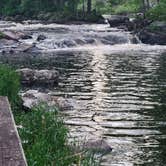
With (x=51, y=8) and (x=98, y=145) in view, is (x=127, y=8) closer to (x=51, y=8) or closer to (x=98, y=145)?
(x=51, y=8)

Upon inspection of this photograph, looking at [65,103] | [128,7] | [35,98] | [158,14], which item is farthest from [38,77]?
[128,7]

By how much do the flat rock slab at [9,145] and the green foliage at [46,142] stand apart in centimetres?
107

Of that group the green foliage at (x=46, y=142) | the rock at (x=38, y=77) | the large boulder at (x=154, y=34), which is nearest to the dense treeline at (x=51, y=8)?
the large boulder at (x=154, y=34)

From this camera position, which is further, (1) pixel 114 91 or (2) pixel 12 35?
(2) pixel 12 35

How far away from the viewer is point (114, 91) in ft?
106

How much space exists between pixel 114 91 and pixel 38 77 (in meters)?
5.66

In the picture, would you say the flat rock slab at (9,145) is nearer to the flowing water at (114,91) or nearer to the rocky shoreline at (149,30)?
the flowing water at (114,91)

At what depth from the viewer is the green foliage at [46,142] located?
513 inches

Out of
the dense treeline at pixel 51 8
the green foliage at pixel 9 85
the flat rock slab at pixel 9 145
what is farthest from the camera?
the dense treeline at pixel 51 8

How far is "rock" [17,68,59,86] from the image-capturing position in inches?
1375

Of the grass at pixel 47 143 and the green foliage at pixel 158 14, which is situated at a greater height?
the grass at pixel 47 143

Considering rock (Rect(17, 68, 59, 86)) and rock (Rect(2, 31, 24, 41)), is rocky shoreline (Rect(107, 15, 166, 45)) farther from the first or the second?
rock (Rect(17, 68, 59, 86))

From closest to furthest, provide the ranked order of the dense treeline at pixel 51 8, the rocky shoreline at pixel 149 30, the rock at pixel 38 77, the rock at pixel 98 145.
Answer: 1. the rock at pixel 98 145
2. the rock at pixel 38 77
3. the rocky shoreline at pixel 149 30
4. the dense treeline at pixel 51 8

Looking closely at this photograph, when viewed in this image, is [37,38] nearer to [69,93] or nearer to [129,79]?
[129,79]
